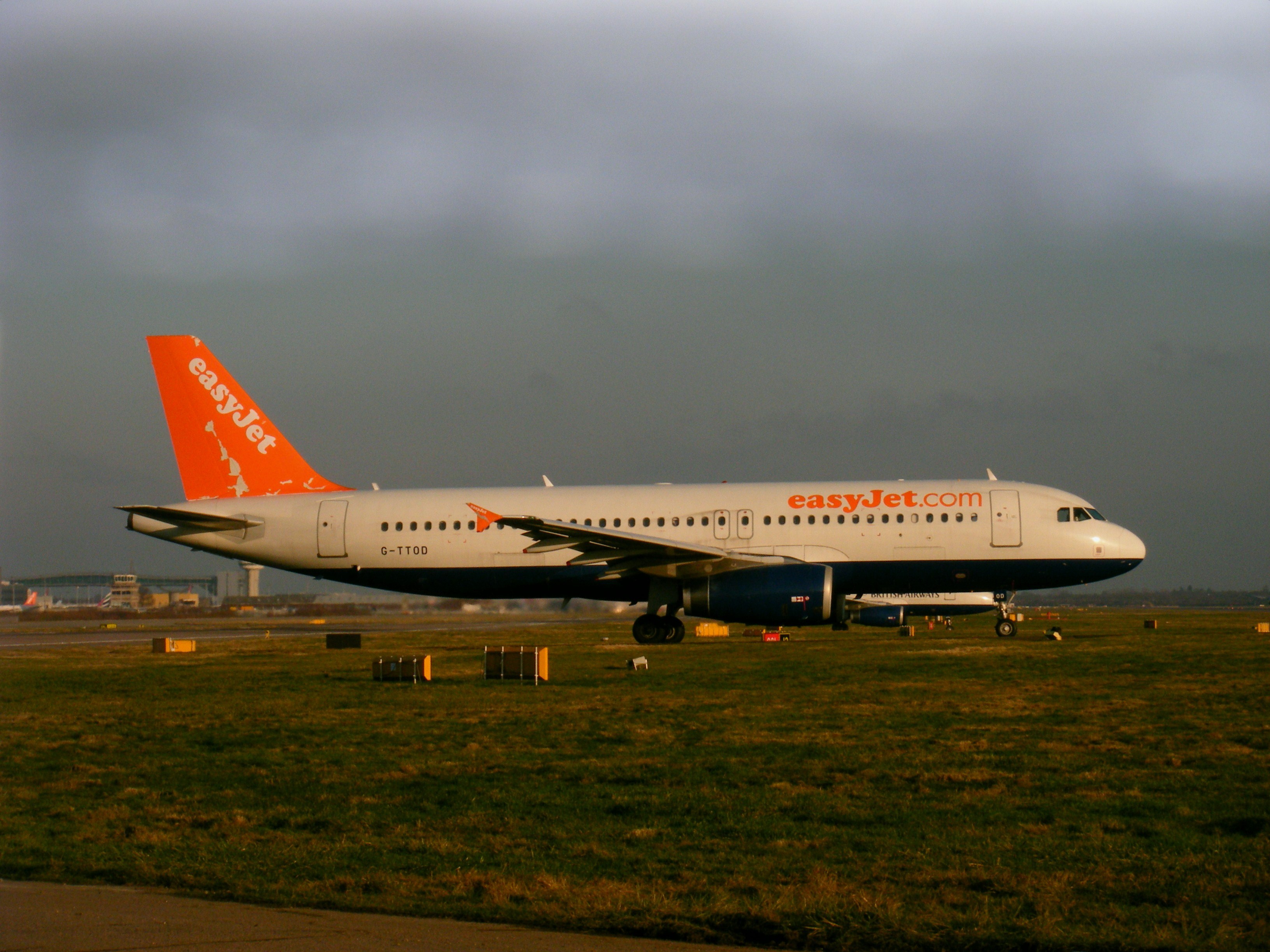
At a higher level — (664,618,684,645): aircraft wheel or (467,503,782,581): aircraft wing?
(467,503,782,581): aircraft wing

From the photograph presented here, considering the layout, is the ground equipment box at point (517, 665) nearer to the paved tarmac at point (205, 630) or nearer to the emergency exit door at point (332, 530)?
the emergency exit door at point (332, 530)

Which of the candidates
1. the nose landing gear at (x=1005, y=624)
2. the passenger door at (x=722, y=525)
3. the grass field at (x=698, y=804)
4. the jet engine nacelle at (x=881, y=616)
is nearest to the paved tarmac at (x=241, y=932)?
the grass field at (x=698, y=804)

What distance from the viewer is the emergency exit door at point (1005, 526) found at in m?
Answer: 29.9

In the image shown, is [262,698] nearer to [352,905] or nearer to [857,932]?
[352,905]

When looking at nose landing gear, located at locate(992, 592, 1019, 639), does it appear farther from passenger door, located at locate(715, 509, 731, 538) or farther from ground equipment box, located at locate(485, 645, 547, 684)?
ground equipment box, located at locate(485, 645, 547, 684)

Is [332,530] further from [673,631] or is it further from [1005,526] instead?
[1005,526]

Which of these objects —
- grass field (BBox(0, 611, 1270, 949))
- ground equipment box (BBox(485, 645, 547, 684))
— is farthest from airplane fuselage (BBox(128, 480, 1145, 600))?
grass field (BBox(0, 611, 1270, 949))

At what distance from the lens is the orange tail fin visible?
33.5 m

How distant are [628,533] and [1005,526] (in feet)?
30.7

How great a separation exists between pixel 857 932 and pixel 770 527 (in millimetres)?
24372

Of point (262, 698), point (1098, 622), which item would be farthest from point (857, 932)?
point (1098, 622)

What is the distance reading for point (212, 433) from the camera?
33531mm

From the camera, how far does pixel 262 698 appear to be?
18219mm

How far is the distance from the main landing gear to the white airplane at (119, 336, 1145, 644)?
0.15 ft
